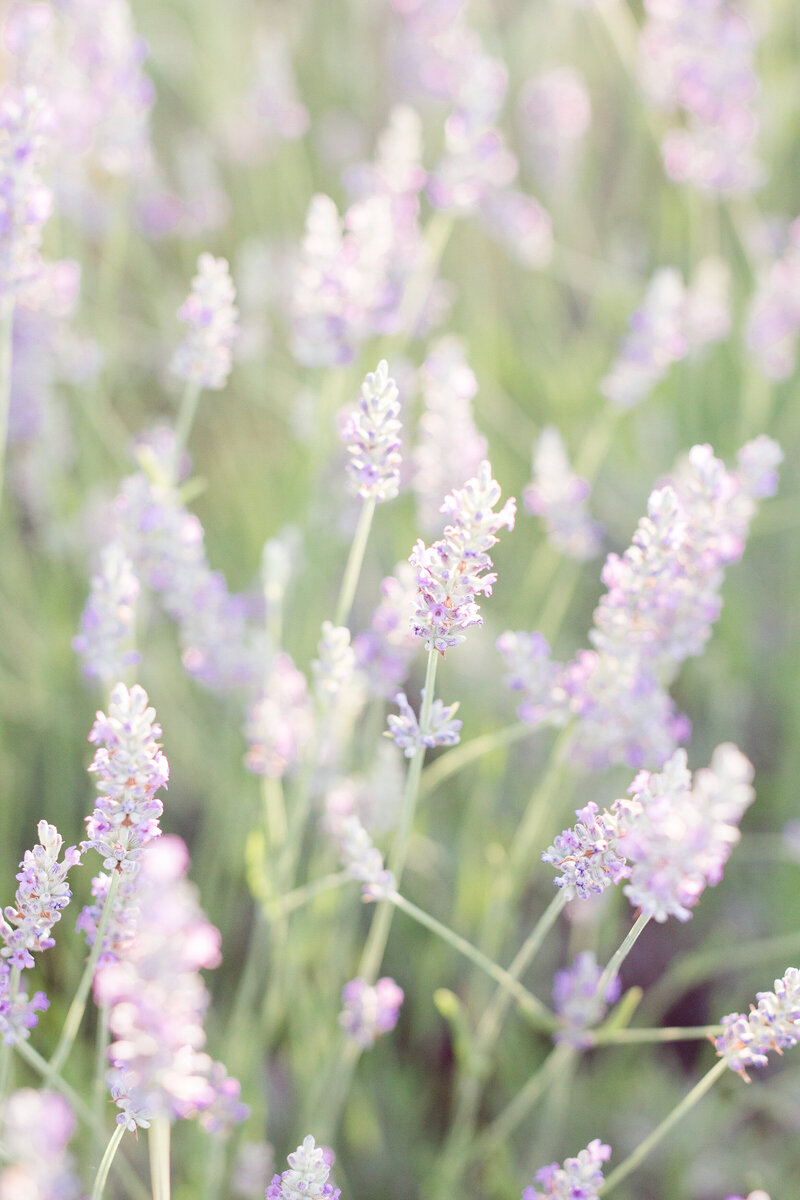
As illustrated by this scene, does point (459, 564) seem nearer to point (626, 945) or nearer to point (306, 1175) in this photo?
point (626, 945)

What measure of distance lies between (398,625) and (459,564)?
1.24ft

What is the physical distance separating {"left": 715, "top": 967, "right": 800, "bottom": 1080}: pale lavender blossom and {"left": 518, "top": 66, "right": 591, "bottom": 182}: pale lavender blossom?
1.90 m

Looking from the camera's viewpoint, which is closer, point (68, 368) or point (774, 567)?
point (68, 368)

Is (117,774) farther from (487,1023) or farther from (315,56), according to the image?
(315,56)

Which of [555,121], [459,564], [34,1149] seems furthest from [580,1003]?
[555,121]

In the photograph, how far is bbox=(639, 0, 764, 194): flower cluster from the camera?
5.89 feet

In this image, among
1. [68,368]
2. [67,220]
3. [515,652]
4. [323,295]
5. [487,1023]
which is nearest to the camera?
[515,652]

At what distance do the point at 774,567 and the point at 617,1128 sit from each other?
118 centimetres

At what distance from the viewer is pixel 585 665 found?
42.6 inches

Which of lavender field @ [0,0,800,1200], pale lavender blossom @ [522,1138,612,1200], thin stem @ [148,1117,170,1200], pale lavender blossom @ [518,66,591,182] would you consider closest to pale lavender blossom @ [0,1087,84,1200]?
lavender field @ [0,0,800,1200]

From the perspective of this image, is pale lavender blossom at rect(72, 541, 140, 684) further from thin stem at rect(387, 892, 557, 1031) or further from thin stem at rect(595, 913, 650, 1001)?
thin stem at rect(595, 913, 650, 1001)

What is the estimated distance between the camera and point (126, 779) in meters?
0.78

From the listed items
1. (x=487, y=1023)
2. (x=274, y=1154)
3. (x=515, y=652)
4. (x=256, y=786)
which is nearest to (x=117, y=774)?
(x=515, y=652)

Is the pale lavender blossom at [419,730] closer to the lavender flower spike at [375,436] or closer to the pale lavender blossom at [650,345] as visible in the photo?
the lavender flower spike at [375,436]
